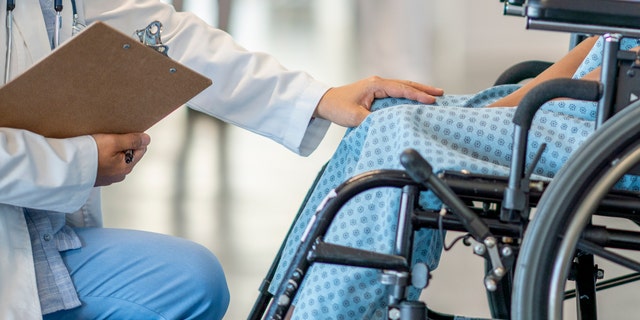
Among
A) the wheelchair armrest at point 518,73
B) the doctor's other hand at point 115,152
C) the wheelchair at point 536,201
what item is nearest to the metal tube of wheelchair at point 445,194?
the wheelchair at point 536,201

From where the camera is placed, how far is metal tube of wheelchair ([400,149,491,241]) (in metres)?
1.10

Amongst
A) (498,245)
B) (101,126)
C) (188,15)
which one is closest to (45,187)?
(101,126)

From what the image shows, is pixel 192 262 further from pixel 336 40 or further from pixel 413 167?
pixel 336 40

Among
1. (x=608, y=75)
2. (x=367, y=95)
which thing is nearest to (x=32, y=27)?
(x=367, y=95)

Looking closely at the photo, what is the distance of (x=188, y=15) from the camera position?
187cm

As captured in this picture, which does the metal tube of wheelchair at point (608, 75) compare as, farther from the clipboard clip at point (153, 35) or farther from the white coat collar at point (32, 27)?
the white coat collar at point (32, 27)

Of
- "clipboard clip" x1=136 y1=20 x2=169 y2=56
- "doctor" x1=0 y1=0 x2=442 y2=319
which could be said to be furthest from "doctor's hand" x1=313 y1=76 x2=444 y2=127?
"clipboard clip" x1=136 y1=20 x2=169 y2=56

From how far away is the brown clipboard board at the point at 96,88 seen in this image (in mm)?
1353

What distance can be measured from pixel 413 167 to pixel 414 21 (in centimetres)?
498

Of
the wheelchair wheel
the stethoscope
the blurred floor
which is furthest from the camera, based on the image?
the blurred floor

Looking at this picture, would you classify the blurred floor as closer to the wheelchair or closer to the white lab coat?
the white lab coat

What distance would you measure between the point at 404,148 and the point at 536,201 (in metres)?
0.19

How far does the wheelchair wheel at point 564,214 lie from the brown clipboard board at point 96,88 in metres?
0.59

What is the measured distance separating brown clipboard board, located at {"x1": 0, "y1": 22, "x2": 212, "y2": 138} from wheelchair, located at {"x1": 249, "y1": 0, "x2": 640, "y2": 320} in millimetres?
400
